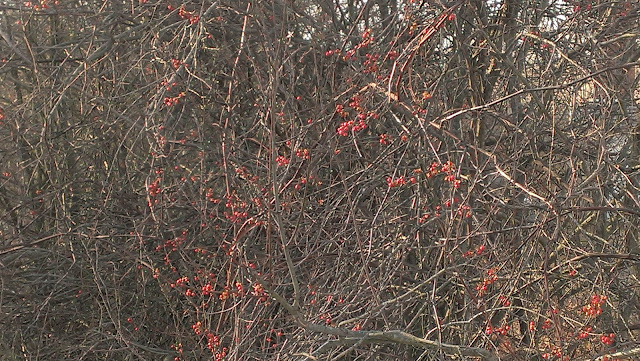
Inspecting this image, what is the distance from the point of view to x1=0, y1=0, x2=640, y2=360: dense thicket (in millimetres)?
3324

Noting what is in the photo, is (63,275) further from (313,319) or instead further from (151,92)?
(313,319)

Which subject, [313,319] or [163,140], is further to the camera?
[163,140]

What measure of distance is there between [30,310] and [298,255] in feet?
5.42

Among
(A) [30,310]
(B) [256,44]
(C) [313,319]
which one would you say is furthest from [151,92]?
(C) [313,319]

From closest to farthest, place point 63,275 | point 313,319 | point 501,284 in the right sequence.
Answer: point 313,319, point 501,284, point 63,275

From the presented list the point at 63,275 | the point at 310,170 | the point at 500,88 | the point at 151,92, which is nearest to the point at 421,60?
the point at 500,88

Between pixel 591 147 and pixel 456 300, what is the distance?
102 cm

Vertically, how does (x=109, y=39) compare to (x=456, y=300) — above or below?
above

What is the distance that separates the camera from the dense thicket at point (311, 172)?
332 cm

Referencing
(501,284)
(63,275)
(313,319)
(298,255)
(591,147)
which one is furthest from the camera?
(63,275)

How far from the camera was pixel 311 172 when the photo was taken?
138 inches

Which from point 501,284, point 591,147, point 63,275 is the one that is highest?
point 591,147

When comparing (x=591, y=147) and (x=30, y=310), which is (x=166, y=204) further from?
(x=591, y=147)

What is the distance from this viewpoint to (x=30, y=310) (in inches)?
169
